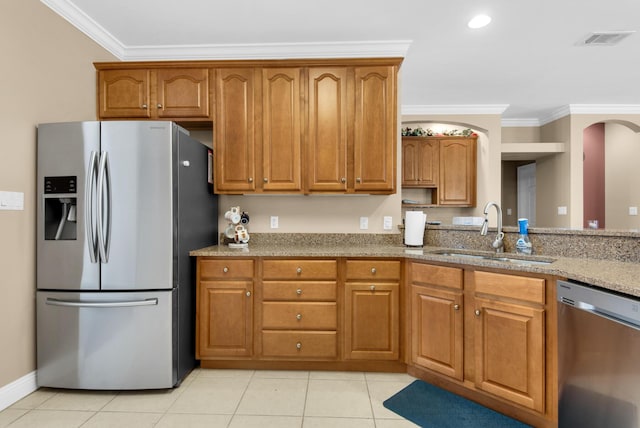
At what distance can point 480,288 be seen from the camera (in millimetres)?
1955

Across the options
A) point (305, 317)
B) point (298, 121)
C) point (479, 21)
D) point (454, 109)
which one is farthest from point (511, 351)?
point (454, 109)

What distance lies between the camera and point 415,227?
2752 millimetres

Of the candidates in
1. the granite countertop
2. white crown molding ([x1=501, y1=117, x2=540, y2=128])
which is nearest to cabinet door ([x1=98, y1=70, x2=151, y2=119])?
the granite countertop

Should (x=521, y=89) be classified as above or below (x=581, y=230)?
above

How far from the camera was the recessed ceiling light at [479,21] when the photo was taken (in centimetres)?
254

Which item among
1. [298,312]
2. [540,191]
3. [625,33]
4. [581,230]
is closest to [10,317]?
[298,312]

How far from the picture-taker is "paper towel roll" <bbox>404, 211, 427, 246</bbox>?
9.01 ft

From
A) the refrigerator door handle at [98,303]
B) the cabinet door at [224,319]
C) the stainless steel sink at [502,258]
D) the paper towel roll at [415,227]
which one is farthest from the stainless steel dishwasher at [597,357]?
the refrigerator door handle at [98,303]

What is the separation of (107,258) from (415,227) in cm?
228

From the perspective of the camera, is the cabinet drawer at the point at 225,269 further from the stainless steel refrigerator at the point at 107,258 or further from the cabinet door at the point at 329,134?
the cabinet door at the point at 329,134

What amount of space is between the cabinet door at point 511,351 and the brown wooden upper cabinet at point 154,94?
2.56 metres

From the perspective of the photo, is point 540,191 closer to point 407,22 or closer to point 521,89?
point 521,89

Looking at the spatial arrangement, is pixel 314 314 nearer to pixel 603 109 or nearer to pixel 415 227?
pixel 415 227

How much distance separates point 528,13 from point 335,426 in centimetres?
319
